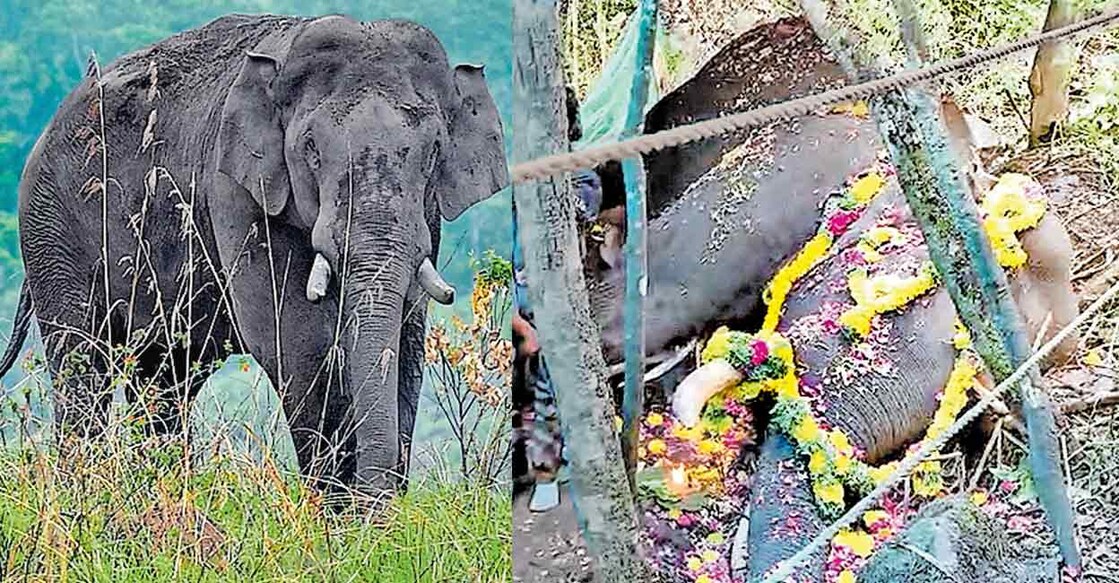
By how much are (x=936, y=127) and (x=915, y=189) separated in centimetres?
6

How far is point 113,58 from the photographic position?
1.64 m

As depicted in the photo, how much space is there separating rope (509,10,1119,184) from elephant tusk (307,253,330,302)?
0.34 meters

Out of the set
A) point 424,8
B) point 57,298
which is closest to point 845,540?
point 424,8

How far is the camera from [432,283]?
164cm

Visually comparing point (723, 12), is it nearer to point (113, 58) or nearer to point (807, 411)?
point (807, 411)

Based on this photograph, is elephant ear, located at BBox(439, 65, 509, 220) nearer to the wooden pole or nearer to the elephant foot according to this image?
the wooden pole

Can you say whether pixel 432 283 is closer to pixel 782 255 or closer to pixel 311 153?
pixel 311 153

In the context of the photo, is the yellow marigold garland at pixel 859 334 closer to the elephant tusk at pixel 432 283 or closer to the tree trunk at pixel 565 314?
the tree trunk at pixel 565 314

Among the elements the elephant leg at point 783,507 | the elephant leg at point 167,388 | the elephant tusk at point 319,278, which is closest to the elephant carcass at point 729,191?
the elephant leg at point 783,507

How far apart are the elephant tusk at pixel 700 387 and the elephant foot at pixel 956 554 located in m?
0.21

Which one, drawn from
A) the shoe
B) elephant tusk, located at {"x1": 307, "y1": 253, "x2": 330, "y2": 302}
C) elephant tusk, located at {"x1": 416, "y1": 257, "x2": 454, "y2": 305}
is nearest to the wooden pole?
the shoe

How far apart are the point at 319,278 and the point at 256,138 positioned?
185 mm

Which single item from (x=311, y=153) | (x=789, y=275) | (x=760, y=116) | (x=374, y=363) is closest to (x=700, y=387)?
(x=789, y=275)

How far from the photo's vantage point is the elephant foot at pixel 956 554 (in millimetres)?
1447
